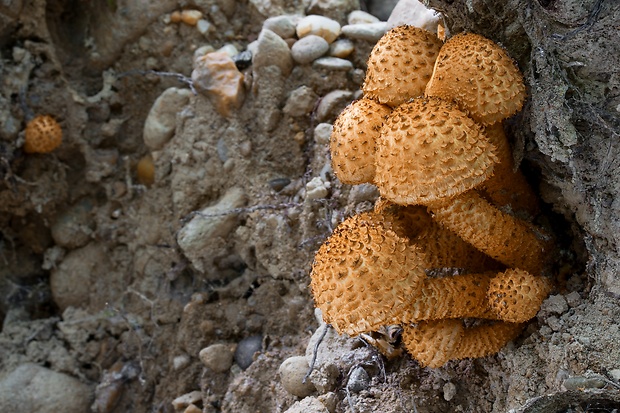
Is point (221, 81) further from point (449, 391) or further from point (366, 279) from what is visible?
point (449, 391)

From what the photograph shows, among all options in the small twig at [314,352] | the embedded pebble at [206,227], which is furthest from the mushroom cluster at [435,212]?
the embedded pebble at [206,227]

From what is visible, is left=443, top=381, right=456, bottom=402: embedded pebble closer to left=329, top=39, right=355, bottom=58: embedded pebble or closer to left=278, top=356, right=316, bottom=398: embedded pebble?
left=278, top=356, right=316, bottom=398: embedded pebble

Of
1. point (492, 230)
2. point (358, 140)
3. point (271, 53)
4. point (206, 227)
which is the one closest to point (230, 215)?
point (206, 227)

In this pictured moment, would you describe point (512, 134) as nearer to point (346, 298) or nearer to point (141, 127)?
point (346, 298)

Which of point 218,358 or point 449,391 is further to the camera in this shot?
point 218,358

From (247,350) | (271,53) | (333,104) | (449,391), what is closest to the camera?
(449,391)

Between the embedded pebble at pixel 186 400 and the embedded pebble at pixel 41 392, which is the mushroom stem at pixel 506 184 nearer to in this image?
the embedded pebble at pixel 186 400
